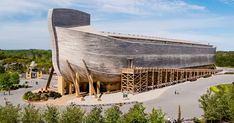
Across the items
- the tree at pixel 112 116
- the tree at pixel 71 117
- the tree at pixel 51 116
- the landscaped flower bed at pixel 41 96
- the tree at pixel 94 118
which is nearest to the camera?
the tree at pixel 71 117

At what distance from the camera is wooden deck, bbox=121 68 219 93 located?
5622 cm

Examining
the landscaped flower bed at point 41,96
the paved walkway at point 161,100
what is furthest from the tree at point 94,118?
the landscaped flower bed at point 41,96

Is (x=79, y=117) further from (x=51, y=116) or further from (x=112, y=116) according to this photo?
(x=112, y=116)

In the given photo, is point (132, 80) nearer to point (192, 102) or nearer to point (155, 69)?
point (155, 69)

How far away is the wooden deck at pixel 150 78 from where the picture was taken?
184 ft

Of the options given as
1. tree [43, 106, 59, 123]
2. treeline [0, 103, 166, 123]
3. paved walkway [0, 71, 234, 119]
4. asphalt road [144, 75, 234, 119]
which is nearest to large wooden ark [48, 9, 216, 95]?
paved walkway [0, 71, 234, 119]

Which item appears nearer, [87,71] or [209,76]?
[87,71]

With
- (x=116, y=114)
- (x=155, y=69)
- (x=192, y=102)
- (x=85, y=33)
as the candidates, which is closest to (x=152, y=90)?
(x=155, y=69)

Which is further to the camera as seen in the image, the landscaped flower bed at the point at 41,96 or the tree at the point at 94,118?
the landscaped flower bed at the point at 41,96

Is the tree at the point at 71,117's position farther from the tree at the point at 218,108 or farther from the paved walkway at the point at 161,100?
the paved walkway at the point at 161,100

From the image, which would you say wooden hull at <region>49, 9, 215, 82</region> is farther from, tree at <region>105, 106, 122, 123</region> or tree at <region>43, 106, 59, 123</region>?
tree at <region>105, 106, 122, 123</region>


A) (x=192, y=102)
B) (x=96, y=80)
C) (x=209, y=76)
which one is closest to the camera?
(x=192, y=102)

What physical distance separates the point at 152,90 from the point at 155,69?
4.78 m

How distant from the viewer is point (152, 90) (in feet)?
196
